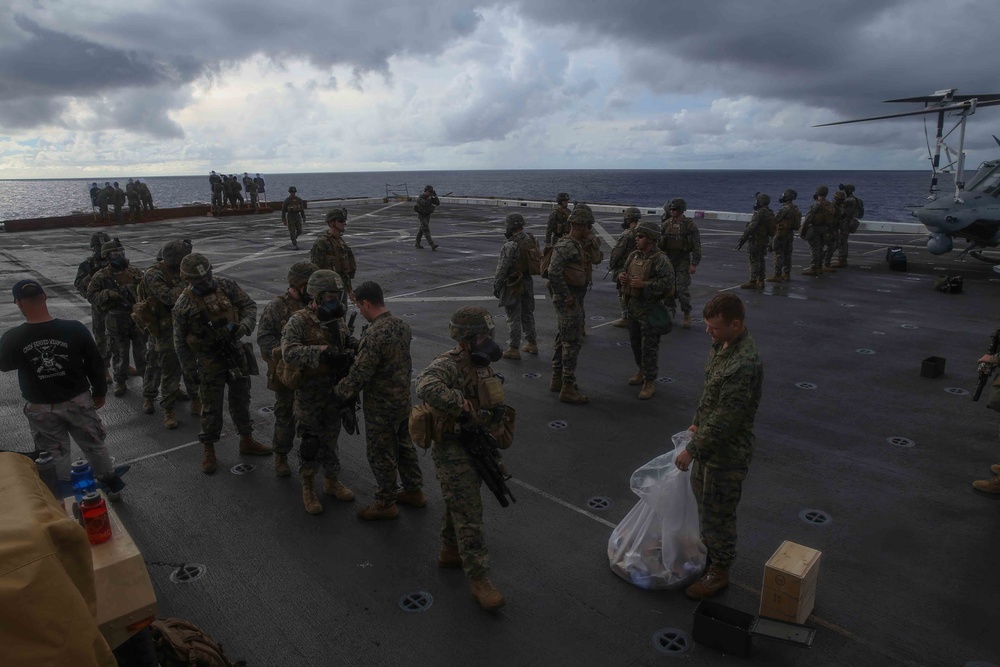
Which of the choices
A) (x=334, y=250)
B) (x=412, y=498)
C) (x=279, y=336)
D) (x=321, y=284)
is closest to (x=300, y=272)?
(x=279, y=336)

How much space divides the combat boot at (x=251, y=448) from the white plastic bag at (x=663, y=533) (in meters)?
3.72

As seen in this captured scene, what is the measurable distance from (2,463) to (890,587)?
16.4ft

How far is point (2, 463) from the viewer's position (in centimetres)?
250

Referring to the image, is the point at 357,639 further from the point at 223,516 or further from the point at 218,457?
the point at 218,457

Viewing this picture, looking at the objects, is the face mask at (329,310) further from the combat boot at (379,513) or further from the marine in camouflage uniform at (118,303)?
the marine in camouflage uniform at (118,303)

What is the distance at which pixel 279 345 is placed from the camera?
18.1 feet

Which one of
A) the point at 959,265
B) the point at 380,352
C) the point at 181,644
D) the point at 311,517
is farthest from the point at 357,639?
the point at 959,265

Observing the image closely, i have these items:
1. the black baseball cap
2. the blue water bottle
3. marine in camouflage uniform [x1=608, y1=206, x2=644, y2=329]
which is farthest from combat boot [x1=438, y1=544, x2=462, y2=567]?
marine in camouflage uniform [x1=608, y1=206, x2=644, y2=329]

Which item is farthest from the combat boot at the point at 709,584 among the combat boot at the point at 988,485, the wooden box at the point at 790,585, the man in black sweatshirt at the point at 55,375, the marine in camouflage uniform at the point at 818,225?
the marine in camouflage uniform at the point at 818,225

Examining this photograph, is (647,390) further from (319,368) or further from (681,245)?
(319,368)

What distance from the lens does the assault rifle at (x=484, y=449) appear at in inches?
150

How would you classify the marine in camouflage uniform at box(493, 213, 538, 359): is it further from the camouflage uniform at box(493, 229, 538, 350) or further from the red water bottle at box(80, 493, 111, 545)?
the red water bottle at box(80, 493, 111, 545)

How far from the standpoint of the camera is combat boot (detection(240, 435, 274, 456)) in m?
6.20

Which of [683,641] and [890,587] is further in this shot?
[890,587]
